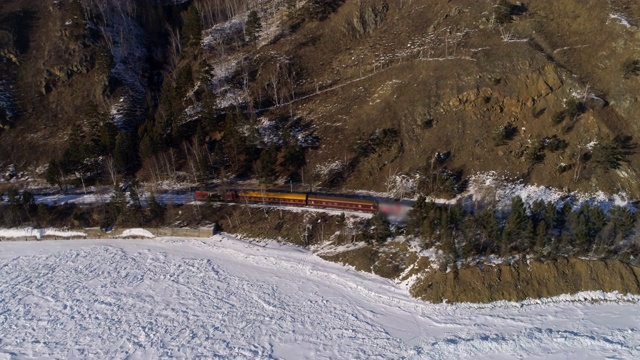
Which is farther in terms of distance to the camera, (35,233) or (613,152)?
(35,233)

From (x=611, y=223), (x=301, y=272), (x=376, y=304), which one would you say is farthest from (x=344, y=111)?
(x=611, y=223)

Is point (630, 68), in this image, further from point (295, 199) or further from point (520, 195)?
point (295, 199)

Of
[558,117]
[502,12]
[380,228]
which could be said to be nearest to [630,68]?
[558,117]

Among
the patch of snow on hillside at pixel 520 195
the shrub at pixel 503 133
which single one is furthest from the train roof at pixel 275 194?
the shrub at pixel 503 133

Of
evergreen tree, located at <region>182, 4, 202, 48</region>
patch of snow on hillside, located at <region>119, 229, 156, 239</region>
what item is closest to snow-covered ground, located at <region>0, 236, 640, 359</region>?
patch of snow on hillside, located at <region>119, 229, 156, 239</region>

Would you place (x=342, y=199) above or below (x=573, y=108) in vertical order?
below

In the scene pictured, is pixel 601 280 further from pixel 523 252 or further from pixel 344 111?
pixel 344 111
